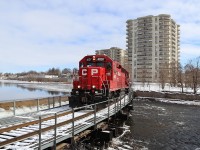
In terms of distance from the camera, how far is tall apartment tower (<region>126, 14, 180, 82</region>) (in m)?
134

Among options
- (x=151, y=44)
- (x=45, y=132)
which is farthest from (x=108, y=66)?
(x=151, y=44)

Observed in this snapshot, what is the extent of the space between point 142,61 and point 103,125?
4831 inches

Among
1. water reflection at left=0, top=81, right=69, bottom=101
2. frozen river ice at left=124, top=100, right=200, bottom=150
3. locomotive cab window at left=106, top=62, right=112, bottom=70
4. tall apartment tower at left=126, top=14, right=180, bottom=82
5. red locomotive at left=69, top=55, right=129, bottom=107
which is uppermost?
tall apartment tower at left=126, top=14, right=180, bottom=82

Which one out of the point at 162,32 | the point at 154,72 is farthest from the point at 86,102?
the point at 162,32

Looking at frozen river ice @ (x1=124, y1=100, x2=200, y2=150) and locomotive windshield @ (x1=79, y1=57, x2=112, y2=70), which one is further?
locomotive windshield @ (x1=79, y1=57, x2=112, y2=70)

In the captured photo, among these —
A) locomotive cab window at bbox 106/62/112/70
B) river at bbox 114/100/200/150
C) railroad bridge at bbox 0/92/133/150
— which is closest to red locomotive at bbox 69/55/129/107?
locomotive cab window at bbox 106/62/112/70

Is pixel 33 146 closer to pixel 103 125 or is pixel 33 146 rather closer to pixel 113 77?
pixel 103 125

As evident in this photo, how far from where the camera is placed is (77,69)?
68.8ft

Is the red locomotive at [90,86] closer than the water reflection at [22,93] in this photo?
Yes

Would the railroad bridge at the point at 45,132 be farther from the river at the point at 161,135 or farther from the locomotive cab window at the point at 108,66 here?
the locomotive cab window at the point at 108,66

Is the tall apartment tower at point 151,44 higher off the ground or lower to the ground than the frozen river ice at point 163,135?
higher

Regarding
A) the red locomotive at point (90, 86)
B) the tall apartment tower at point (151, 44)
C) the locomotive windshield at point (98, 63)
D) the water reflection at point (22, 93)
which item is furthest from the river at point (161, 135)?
the tall apartment tower at point (151, 44)

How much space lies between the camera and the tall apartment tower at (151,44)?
13450cm

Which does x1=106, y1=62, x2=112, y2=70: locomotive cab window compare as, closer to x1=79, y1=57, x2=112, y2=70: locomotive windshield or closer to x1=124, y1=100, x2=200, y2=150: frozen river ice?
x1=79, y1=57, x2=112, y2=70: locomotive windshield
